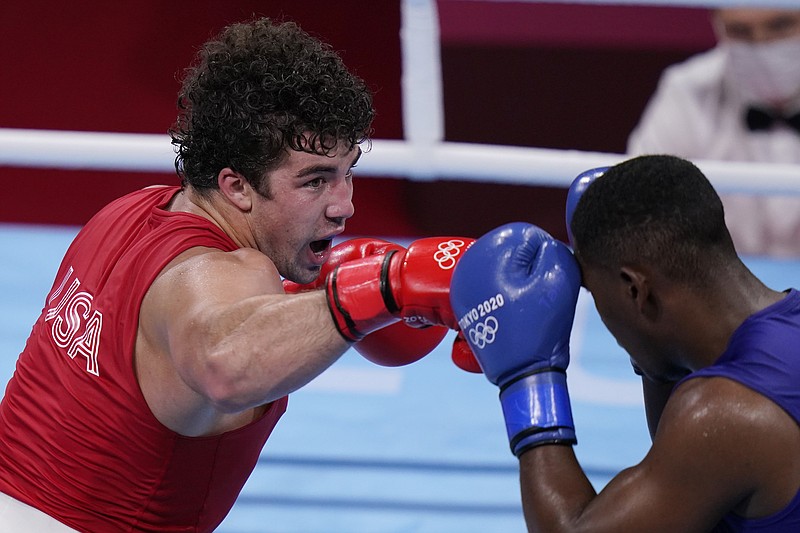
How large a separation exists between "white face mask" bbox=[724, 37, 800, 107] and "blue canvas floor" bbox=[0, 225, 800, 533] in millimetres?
1229

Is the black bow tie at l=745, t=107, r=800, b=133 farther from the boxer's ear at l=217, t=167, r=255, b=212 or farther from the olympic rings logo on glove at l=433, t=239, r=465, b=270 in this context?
the boxer's ear at l=217, t=167, r=255, b=212

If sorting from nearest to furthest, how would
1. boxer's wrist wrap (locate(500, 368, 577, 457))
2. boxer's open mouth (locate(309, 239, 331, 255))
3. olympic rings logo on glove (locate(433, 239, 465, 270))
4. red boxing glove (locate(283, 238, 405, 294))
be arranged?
boxer's wrist wrap (locate(500, 368, 577, 457)) → olympic rings logo on glove (locate(433, 239, 465, 270)) → boxer's open mouth (locate(309, 239, 331, 255)) → red boxing glove (locate(283, 238, 405, 294))

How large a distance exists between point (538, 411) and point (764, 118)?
10.9ft

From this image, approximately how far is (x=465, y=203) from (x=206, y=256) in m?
3.23

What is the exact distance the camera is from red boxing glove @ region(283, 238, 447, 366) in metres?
2.43

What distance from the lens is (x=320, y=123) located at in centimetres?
217

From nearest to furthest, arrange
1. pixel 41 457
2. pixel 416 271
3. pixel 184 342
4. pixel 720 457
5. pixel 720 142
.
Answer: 1. pixel 720 457
2. pixel 184 342
3. pixel 416 271
4. pixel 41 457
5. pixel 720 142

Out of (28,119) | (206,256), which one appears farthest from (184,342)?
(28,119)

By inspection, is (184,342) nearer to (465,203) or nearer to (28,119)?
(465,203)

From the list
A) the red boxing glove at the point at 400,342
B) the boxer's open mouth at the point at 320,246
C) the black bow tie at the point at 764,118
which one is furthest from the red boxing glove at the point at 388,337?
the black bow tie at the point at 764,118

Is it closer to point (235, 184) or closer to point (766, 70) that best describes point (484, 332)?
point (235, 184)

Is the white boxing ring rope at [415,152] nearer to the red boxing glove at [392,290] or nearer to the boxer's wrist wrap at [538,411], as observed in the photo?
the red boxing glove at [392,290]

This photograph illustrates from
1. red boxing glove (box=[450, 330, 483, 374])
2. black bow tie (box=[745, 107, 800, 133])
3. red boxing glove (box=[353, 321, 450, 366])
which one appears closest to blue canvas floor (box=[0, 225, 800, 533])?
red boxing glove (box=[353, 321, 450, 366])

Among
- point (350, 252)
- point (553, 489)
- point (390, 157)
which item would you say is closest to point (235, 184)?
point (350, 252)
